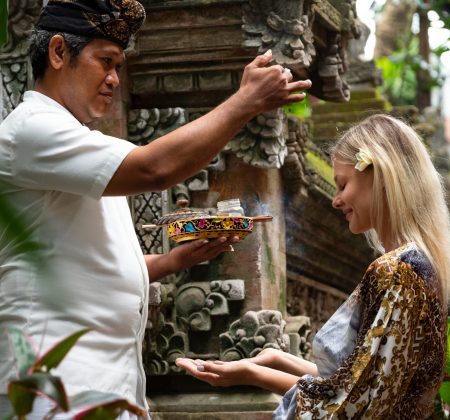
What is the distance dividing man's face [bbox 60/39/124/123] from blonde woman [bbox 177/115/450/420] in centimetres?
79

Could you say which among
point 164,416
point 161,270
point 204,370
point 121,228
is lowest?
point 164,416

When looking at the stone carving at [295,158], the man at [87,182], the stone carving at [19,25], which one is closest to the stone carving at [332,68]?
the stone carving at [295,158]

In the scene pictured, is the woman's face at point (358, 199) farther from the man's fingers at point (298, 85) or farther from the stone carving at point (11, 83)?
the stone carving at point (11, 83)

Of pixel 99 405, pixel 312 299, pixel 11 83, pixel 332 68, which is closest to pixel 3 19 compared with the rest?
pixel 99 405

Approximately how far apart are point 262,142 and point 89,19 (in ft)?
6.28

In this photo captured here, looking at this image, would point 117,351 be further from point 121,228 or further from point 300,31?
point 300,31

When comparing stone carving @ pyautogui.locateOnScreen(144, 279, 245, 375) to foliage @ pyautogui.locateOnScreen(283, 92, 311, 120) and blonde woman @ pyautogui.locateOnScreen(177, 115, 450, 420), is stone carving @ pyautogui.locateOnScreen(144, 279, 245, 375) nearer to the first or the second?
foliage @ pyautogui.locateOnScreen(283, 92, 311, 120)

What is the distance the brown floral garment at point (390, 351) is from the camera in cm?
330

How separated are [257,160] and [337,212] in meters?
2.12

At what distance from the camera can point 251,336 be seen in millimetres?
5109

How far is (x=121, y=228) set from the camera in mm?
3342

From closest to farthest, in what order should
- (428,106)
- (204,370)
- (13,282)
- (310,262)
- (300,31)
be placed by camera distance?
1. (13,282)
2. (204,370)
3. (300,31)
4. (310,262)
5. (428,106)

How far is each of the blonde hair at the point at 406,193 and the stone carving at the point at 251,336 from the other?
63.1 inches

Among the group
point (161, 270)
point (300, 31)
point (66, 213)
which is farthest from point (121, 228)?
point (300, 31)
